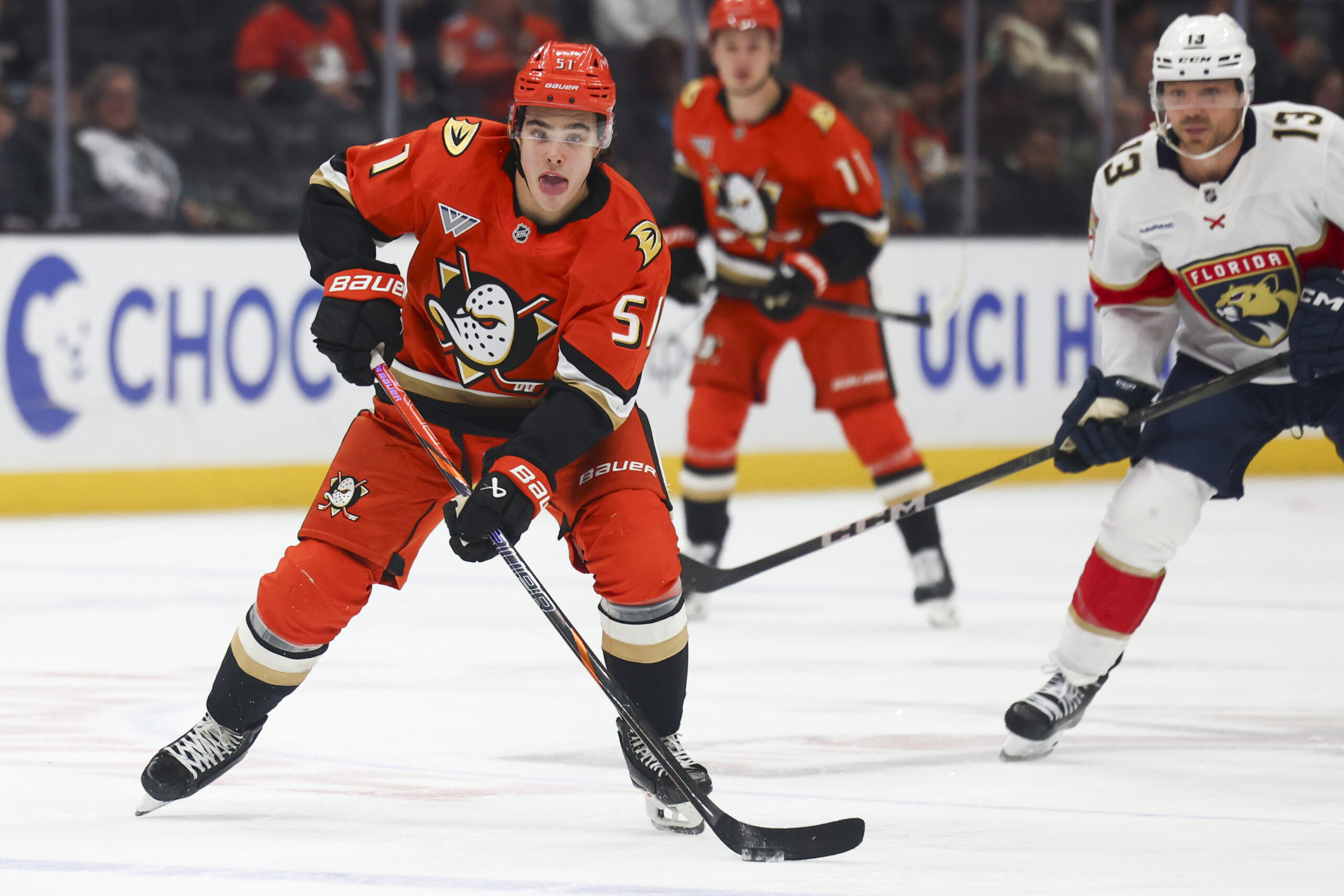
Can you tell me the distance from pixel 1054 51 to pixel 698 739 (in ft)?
18.5

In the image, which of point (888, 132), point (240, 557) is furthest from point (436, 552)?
point (888, 132)

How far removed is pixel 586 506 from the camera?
9.48 ft

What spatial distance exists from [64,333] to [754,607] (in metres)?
2.54

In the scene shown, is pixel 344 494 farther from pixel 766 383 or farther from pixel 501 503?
pixel 766 383

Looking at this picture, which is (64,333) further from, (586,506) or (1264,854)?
(1264,854)

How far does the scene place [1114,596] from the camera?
3381 millimetres

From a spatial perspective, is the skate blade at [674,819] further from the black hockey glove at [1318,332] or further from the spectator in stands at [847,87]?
the spectator in stands at [847,87]

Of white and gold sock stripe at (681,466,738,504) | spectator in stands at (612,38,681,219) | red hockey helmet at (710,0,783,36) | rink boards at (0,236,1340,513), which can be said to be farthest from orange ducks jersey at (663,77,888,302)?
spectator in stands at (612,38,681,219)

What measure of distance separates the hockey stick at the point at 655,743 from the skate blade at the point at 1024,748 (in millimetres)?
690

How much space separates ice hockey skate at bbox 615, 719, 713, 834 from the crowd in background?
4.24m

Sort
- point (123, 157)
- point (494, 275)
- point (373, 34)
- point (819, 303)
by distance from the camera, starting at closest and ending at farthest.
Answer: point (494, 275)
point (819, 303)
point (123, 157)
point (373, 34)

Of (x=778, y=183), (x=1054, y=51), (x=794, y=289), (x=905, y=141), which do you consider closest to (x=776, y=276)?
(x=794, y=289)

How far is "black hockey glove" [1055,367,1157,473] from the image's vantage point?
338 cm

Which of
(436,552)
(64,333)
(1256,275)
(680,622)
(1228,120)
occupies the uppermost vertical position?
(1228,120)
